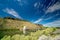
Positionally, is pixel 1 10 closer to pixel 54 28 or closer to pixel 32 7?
pixel 32 7

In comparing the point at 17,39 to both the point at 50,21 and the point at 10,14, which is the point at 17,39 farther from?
the point at 50,21

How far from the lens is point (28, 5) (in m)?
4.58

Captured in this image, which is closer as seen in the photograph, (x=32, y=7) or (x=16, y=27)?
(x=16, y=27)

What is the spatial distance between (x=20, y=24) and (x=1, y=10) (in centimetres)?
62

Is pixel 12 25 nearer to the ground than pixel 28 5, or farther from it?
nearer to the ground

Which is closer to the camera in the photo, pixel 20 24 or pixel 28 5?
pixel 20 24

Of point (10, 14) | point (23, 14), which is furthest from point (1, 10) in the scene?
point (23, 14)

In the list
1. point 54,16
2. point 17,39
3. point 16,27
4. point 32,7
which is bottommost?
point 17,39

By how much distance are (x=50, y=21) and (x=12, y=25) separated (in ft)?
3.55

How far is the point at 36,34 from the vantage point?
4230mm

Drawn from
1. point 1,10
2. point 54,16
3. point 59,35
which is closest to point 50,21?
point 54,16

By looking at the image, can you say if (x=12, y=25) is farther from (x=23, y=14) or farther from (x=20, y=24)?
(x=23, y=14)

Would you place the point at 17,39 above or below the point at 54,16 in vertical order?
below

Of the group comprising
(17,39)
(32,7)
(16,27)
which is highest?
(32,7)
